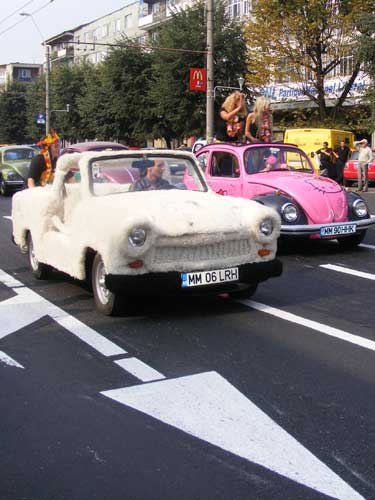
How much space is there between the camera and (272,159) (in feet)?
36.4

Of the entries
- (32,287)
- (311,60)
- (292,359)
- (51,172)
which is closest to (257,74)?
(311,60)

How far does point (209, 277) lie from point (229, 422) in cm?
240

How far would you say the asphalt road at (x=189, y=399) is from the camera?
3311mm

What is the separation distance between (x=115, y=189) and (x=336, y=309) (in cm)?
247

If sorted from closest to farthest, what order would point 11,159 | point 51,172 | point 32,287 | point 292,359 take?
1. point 292,359
2. point 32,287
3. point 51,172
4. point 11,159

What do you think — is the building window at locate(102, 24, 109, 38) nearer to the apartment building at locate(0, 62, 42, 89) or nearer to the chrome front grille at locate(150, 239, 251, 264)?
the apartment building at locate(0, 62, 42, 89)

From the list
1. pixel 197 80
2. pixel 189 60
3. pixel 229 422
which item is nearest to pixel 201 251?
pixel 229 422

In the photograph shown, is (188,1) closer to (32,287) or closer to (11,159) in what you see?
(11,159)

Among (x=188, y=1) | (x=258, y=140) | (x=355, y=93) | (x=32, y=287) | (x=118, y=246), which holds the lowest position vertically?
(x=32, y=287)

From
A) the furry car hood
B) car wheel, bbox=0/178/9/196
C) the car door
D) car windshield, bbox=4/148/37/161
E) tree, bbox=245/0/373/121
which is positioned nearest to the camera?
the furry car hood

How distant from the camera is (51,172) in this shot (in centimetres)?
1022

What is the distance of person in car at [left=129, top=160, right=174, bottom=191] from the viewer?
7.15 meters

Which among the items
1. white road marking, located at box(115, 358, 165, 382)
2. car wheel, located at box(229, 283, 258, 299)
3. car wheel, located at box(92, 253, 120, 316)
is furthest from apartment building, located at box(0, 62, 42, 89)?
white road marking, located at box(115, 358, 165, 382)

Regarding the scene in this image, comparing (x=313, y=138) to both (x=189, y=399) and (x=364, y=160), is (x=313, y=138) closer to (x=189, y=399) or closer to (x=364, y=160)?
(x=364, y=160)
